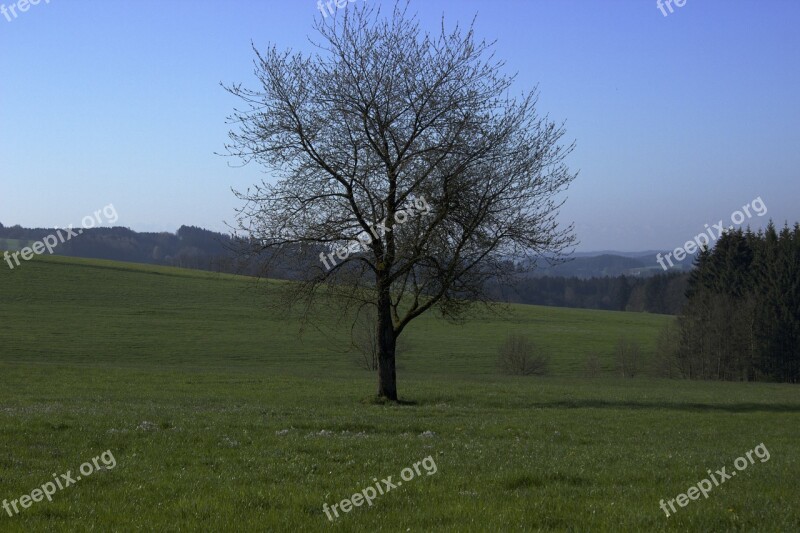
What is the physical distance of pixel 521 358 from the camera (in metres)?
67.1

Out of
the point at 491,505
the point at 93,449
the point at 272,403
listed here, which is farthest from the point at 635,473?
the point at 272,403

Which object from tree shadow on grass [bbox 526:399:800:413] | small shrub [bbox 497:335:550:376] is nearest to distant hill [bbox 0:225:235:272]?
small shrub [bbox 497:335:550:376]

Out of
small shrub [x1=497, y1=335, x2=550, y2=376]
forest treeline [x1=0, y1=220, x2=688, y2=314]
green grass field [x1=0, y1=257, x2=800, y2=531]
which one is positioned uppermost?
forest treeline [x1=0, y1=220, x2=688, y2=314]

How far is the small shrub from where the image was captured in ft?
216

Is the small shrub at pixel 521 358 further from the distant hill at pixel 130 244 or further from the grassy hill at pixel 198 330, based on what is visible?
the distant hill at pixel 130 244

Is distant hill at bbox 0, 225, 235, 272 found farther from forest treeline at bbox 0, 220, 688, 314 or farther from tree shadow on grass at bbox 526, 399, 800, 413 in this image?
tree shadow on grass at bbox 526, 399, 800, 413

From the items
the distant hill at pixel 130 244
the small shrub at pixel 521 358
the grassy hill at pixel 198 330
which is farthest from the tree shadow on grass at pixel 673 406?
the distant hill at pixel 130 244

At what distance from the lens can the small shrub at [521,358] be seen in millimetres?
65750

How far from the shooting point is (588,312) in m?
112

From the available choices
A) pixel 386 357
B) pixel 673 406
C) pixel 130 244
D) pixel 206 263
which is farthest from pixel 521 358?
pixel 130 244

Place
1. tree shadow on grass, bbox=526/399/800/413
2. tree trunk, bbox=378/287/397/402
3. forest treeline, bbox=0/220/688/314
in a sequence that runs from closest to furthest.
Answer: tree trunk, bbox=378/287/397/402 → tree shadow on grass, bbox=526/399/800/413 → forest treeline, bbox=0/220/688/314

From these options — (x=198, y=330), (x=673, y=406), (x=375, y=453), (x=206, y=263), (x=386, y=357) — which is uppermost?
(x=206, y=263)

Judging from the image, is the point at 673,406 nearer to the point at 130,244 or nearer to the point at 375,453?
the point at 375,453

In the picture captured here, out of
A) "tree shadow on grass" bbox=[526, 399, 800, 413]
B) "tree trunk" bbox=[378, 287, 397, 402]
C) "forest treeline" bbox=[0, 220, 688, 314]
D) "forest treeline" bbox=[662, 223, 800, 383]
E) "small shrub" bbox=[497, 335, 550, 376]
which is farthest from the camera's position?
"forest treeline" bbox=[0, 220, 688, 314]
